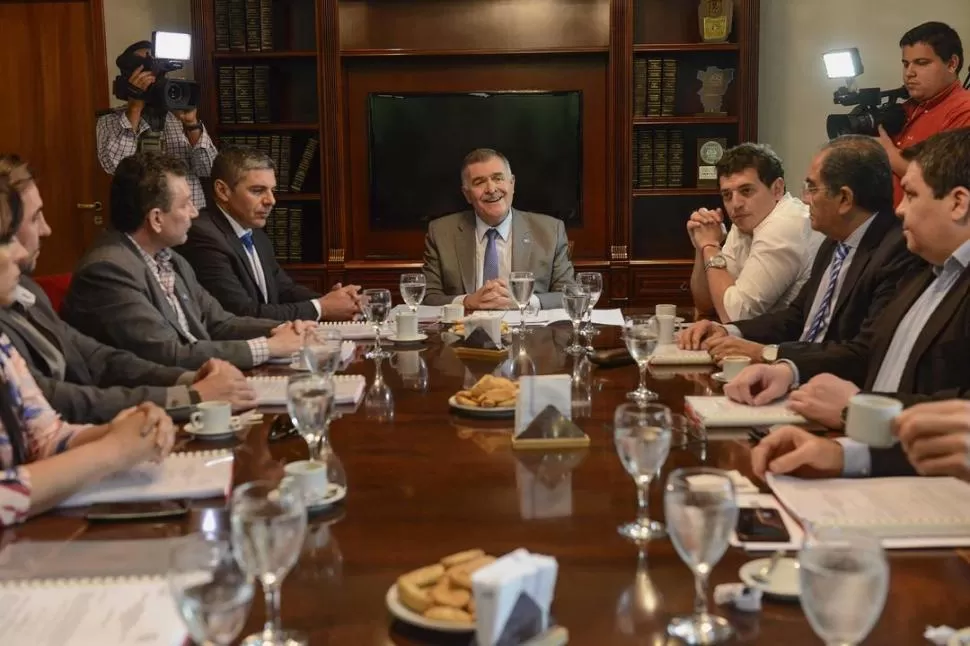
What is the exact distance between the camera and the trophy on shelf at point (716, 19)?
4965 millimetres

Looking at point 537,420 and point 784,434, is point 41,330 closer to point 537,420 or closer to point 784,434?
point 537,420

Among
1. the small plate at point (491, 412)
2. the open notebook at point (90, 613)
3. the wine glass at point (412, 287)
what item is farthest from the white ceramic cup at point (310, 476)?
the wine glass at point (412, 287)

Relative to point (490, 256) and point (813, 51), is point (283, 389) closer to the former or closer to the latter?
point (490, 256)

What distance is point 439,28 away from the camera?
5285 millimetres

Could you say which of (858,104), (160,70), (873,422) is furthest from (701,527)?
(160,70)

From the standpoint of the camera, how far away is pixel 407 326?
113 inches

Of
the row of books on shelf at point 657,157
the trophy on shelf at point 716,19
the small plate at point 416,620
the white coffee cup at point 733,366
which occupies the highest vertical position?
the trophy on shelf at point 716,19

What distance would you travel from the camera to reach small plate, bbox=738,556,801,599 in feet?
3.54

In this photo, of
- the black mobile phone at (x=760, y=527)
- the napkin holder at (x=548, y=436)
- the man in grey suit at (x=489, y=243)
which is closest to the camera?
the black mobile phone at (x=760, y=527)

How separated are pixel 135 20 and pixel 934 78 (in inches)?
148

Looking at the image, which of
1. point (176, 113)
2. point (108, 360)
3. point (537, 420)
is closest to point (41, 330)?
point (108, 360)

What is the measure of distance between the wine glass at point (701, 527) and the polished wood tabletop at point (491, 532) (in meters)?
0.03

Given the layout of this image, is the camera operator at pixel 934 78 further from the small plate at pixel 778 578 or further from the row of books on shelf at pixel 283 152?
the small plate at pixel 778 578

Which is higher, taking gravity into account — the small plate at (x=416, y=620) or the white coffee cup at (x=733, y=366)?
the white coffee cup at (x=733, y=366)
